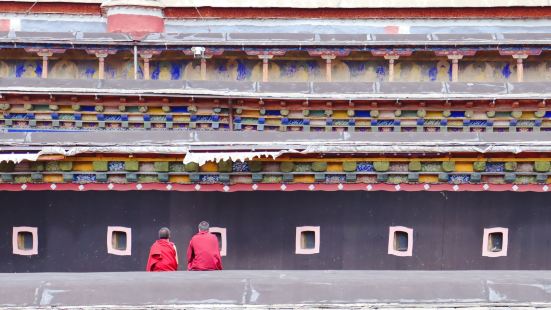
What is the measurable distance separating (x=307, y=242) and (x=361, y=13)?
11325mm

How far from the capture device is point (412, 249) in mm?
11648

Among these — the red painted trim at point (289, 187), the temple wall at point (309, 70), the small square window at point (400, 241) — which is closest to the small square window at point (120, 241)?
the red painted trim at point (289, 187)

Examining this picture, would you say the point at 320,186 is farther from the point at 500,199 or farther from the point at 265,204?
the point at 500,199

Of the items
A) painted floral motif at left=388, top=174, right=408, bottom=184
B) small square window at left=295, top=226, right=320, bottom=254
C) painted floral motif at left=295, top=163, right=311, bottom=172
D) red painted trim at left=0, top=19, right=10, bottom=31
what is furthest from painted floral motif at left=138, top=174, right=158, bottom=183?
red painted trim at left=0, top=19, right=10, bottom=31

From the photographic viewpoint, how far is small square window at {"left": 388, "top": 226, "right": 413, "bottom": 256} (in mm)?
11625

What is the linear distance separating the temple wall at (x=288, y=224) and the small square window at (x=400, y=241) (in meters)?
0.07

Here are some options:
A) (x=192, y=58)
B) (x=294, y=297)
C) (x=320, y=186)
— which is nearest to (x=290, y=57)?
(x=192, y=58)

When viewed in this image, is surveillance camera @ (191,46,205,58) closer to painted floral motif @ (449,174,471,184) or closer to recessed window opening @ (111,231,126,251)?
recessed window opening @ (111,231,126,251)

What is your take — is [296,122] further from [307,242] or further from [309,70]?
[307,242]

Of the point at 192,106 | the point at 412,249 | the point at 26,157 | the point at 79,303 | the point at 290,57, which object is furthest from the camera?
the point at 290,57

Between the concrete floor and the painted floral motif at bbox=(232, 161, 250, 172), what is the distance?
17.0 feet

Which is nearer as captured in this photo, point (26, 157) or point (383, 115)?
point (26, 157)

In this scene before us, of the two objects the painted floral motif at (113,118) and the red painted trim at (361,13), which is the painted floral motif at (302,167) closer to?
the painted floral motif at (113,118)

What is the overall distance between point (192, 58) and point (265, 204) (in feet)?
27.9
